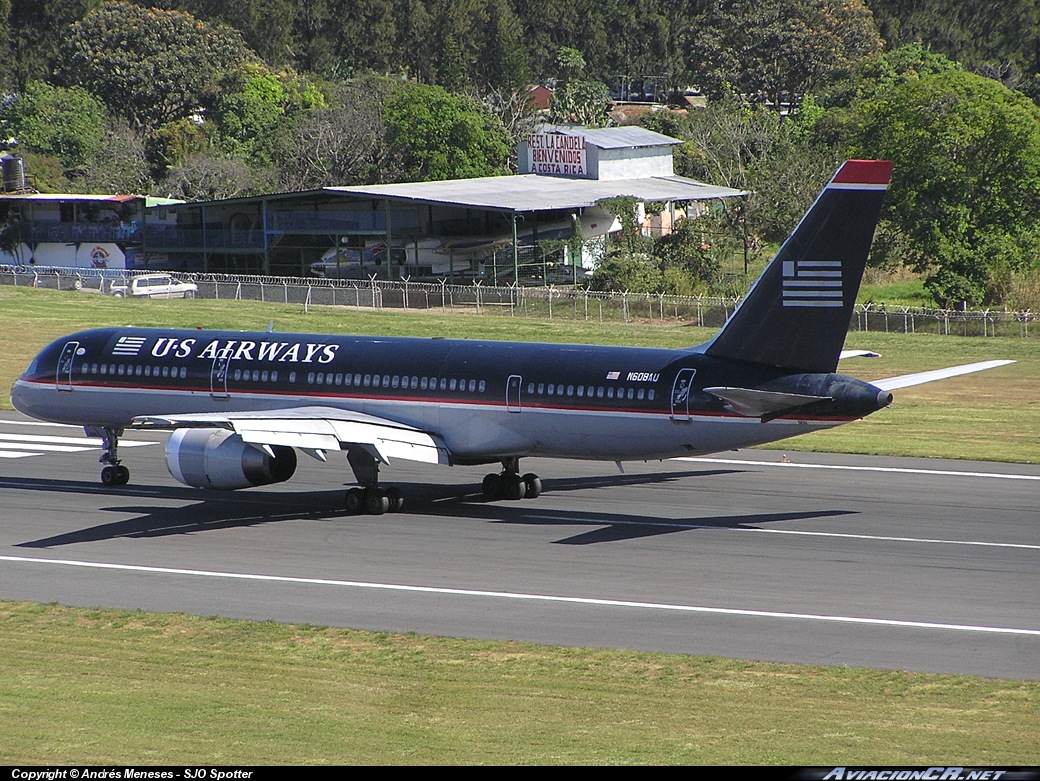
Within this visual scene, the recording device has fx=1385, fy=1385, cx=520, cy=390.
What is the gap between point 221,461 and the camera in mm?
34406

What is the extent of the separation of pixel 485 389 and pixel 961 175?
195 feet

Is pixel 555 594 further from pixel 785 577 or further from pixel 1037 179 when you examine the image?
pixel 1037 179

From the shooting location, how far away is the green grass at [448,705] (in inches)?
701

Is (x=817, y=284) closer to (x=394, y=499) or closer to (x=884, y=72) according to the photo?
(x=394, y=499)

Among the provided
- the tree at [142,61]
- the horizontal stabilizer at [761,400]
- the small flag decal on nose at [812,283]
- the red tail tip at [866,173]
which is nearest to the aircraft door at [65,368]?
the horizontal stabilizer at [761,400]

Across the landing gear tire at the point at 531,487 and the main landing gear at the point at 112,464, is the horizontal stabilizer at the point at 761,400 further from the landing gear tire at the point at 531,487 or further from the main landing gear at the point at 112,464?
the main landing gear at the point at 112,464

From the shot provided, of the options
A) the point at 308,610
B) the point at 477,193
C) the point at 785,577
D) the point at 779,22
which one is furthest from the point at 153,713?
the point at 779,22

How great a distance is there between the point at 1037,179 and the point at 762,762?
75.1 metres

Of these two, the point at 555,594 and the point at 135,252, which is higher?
the point at 135,252

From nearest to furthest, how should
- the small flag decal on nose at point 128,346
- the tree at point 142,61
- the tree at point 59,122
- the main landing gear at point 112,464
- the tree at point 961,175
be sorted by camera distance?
1. the small flag decal on nose at point 128,346
2. the main landing gear at point 112,464
3. the tree at point 961,175
4. the tree at point 59,122
5. the tree at point 142,61

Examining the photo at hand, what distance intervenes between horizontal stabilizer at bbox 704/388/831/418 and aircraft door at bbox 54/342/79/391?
19.2 m

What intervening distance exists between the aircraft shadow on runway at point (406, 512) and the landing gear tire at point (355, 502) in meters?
0.25

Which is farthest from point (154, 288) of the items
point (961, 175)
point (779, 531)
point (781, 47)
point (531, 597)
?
point (781, 47)

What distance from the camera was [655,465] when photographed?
42656 millimetres
